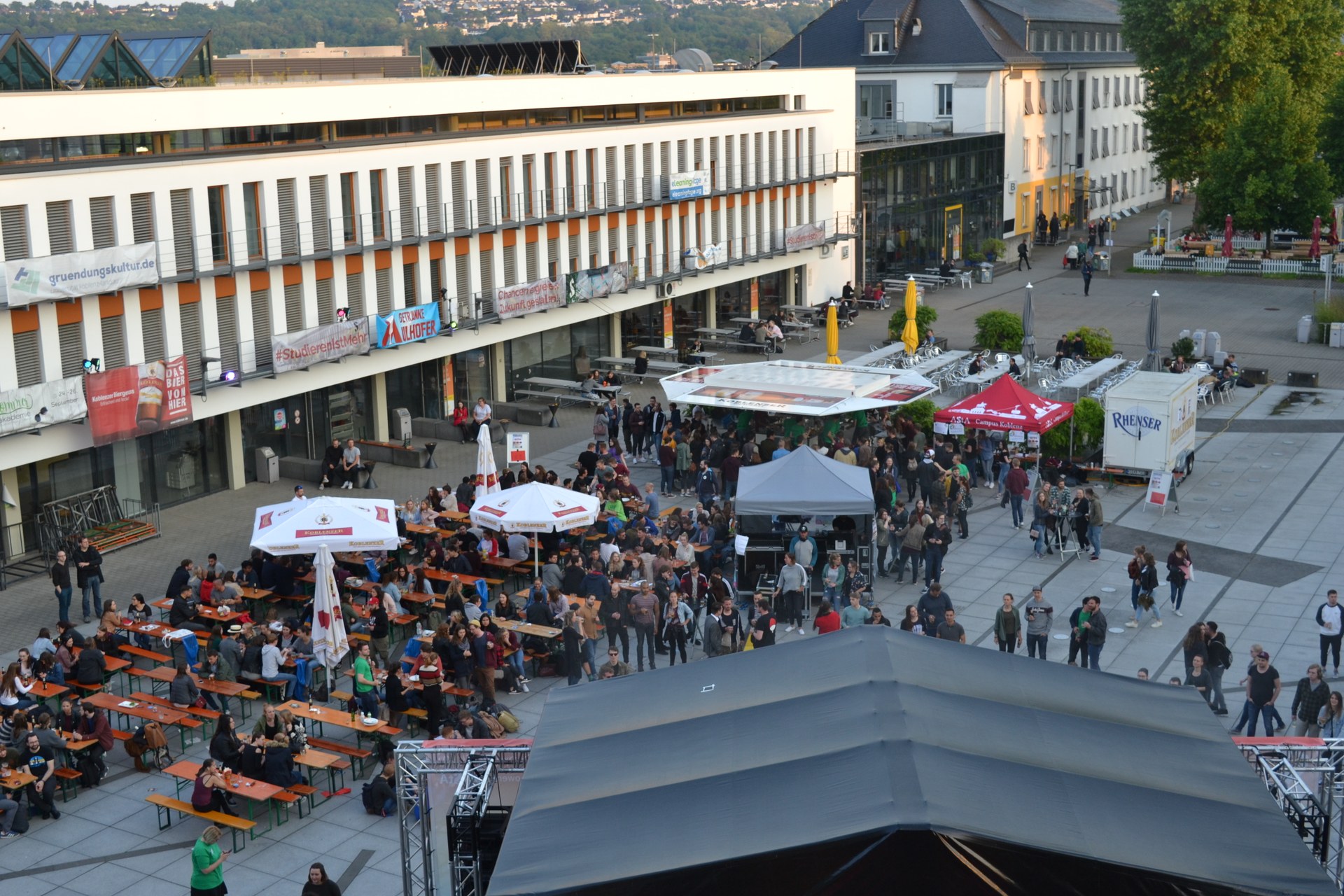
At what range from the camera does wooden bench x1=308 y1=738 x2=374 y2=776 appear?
1877 cm

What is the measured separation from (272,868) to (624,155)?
99.3 ft

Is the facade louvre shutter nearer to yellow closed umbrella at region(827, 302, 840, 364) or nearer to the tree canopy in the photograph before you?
yellow closed umbrella at region(827, 302, 840, 364)

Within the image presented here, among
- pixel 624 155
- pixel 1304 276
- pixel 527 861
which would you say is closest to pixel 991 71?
pixel 1304 276

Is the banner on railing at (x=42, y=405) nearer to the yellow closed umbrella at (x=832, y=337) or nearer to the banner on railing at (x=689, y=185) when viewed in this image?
the yellow closed umbrella at (x=832, y=337)

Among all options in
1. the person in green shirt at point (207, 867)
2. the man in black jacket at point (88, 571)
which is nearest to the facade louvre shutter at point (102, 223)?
the man in black jacket at point (88, 571)

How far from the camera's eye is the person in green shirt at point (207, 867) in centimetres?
1464

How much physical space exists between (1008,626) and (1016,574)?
5.12 metres

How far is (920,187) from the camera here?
5953cm

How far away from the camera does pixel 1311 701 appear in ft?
58.0

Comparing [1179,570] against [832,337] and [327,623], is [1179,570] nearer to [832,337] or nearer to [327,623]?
[327,623]

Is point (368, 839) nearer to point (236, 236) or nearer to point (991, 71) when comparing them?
point (236, 236)

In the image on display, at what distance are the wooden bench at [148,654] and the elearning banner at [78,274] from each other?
8141 mm

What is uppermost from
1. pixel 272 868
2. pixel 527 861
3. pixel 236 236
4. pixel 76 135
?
pixel 76 135

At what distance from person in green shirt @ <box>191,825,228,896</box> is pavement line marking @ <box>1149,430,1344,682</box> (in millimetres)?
12839
